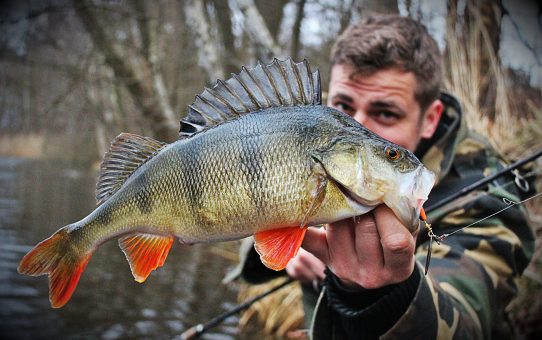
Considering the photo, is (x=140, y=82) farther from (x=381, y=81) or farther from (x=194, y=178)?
(x=194, y=178)

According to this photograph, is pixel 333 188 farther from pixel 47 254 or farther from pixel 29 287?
pixel 29 287

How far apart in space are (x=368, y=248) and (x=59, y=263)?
910 mm

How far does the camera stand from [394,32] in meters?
2.82

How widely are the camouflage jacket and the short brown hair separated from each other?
1.09 feet

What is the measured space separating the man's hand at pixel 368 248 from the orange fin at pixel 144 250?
1.47 feet

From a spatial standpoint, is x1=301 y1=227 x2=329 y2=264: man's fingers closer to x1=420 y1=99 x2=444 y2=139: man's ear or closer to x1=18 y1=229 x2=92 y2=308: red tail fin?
x1=18 y1=229 x2=92 y2=308: red tail fin

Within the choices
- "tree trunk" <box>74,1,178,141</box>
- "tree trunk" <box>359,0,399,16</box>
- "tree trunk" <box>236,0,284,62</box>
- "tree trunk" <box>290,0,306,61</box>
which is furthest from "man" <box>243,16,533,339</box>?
"tree trunk" <box>290,0,306,61</box>

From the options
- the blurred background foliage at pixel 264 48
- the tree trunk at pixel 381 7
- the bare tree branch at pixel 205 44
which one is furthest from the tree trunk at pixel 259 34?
the tree trunk at pixel 381 7

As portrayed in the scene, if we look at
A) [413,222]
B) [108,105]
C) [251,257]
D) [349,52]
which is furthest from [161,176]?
[108,105]

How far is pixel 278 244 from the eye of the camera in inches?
53.3

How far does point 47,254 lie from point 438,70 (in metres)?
2.41

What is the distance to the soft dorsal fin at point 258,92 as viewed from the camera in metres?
1.42

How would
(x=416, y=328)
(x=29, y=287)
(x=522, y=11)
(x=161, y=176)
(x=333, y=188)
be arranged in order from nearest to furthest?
(x=333, y=188), (x=161, y=176), (x=416, y=328), (x=522, y=11), (x=29, y=287)

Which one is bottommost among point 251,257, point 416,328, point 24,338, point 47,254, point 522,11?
point 24,338
